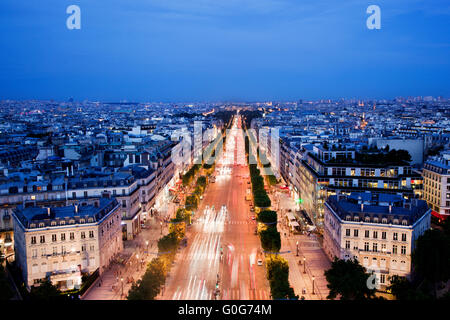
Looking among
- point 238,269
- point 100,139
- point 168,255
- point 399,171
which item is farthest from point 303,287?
point 100,139

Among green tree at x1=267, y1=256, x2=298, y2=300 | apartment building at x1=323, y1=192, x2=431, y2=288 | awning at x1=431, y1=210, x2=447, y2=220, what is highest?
apartment building at x1=323, y1=192, x2=431, y2=288

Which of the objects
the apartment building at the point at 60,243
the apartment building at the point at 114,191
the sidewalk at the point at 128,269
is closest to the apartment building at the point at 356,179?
the sidewalk at the point at 128,269

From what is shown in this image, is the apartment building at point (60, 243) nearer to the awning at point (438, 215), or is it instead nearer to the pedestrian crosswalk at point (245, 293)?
the pedestrian crosswalk at point (245, 293)

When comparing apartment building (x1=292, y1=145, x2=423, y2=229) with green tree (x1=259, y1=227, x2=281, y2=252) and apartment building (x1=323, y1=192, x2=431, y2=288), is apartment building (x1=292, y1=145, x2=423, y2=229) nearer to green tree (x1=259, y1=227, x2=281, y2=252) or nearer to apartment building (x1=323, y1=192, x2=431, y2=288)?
apartment building (x1=323, y1=192, x2=431, y2=288)

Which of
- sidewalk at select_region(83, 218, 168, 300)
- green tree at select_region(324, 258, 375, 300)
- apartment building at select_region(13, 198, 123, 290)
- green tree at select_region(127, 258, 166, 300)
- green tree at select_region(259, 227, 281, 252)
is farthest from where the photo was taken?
green tree at select_region(259, 227, 281, 252)

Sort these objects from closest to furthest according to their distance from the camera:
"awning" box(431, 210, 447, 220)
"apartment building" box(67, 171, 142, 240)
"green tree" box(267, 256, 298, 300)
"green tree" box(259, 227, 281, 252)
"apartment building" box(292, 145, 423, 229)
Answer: "green tree" box(267, 256, 298, 300) → "green tree" box(259, 227, 281, 252) → "apartment building" box(67, 171, 142, 240) → "apartment building" box(292, 145, 423, 229) → "awning" box(431, 210, 447, 220)

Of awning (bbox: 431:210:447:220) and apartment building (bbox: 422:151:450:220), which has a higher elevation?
apartment building (bbox: 422:151:450:220)

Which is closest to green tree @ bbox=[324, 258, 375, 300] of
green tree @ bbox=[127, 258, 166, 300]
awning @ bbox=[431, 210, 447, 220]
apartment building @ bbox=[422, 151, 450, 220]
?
green tree @ bbox=[127, 258, 166, 300]

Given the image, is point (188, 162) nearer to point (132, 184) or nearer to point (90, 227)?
point (132, 184)
